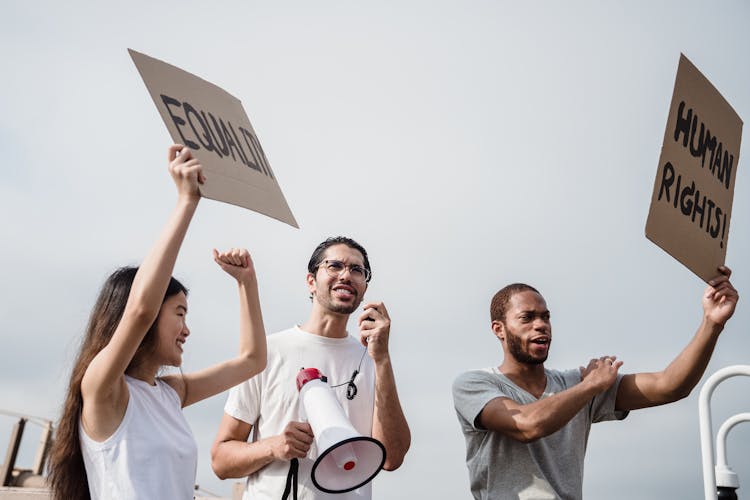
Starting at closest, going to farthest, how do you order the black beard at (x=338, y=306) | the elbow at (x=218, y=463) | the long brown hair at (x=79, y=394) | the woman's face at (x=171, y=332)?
the long brown hair at (x=79, y=394) < the woman's face at (x=171, y=332) < the elbow at (x=218, y=463) < the black beard at (x=338, y=306)

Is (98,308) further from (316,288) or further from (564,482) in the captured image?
(564,482)

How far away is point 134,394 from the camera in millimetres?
2670

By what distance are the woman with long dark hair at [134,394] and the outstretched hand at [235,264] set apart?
34 centimetres

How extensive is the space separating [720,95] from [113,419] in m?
3.10

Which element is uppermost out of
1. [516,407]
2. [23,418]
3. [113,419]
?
[516,407]

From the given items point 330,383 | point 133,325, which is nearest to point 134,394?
point 133,325

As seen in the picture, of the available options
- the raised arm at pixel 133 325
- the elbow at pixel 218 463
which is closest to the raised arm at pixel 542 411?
the elbow at pixel 218 463

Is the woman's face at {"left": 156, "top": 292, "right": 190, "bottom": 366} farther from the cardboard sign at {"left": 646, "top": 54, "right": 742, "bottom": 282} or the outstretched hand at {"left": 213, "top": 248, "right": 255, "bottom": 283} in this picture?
the cardboard sign at {"left": 646, "top": 54, "right": 742, "bottom": 282}

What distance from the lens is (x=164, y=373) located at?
120 inches

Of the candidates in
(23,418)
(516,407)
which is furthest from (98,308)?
(23,418)

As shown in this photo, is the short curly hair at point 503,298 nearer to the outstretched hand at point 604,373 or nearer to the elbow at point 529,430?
the outstretched hand at point 604,373

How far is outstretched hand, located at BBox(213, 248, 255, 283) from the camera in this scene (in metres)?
3.23

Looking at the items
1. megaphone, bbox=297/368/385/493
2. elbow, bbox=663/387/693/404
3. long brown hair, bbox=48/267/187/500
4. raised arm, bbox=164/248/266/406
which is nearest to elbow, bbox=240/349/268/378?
raised arm, bbox=164/248/266/406

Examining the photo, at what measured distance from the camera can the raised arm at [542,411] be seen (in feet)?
10.5
